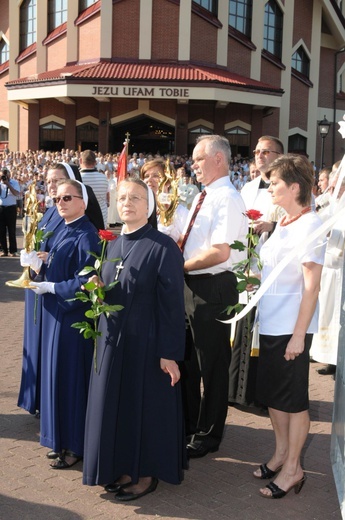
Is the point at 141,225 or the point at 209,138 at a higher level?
the point at 209,138

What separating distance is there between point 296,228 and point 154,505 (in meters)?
Answer: 1.95

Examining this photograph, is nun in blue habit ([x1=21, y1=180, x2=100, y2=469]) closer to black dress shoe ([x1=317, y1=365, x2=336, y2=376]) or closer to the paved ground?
the paved ground

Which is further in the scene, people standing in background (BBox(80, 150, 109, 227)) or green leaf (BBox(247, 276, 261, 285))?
people standing in background (BBox(80, 150, 109, 227))

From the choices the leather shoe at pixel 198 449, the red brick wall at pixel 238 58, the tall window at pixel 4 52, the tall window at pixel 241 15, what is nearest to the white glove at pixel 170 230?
the leather shoe at pixel 198 449

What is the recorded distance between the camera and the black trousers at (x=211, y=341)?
499cm

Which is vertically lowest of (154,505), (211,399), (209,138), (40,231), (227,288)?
(154,505)

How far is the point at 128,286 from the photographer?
4.24 meters

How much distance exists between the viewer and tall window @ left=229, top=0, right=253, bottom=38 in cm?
3231

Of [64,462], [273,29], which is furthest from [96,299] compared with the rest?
[273,29]

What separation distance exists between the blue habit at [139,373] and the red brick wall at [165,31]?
27.9m

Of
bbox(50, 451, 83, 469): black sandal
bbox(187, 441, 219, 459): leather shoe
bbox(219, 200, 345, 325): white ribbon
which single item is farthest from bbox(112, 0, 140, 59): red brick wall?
bbox(219, 200, 345, 325): white ribbon

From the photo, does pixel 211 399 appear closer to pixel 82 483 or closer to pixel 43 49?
pixel 82 483

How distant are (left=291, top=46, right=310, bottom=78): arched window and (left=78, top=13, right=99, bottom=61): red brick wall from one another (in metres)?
11.5

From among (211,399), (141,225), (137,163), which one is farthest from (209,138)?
(137,163)
